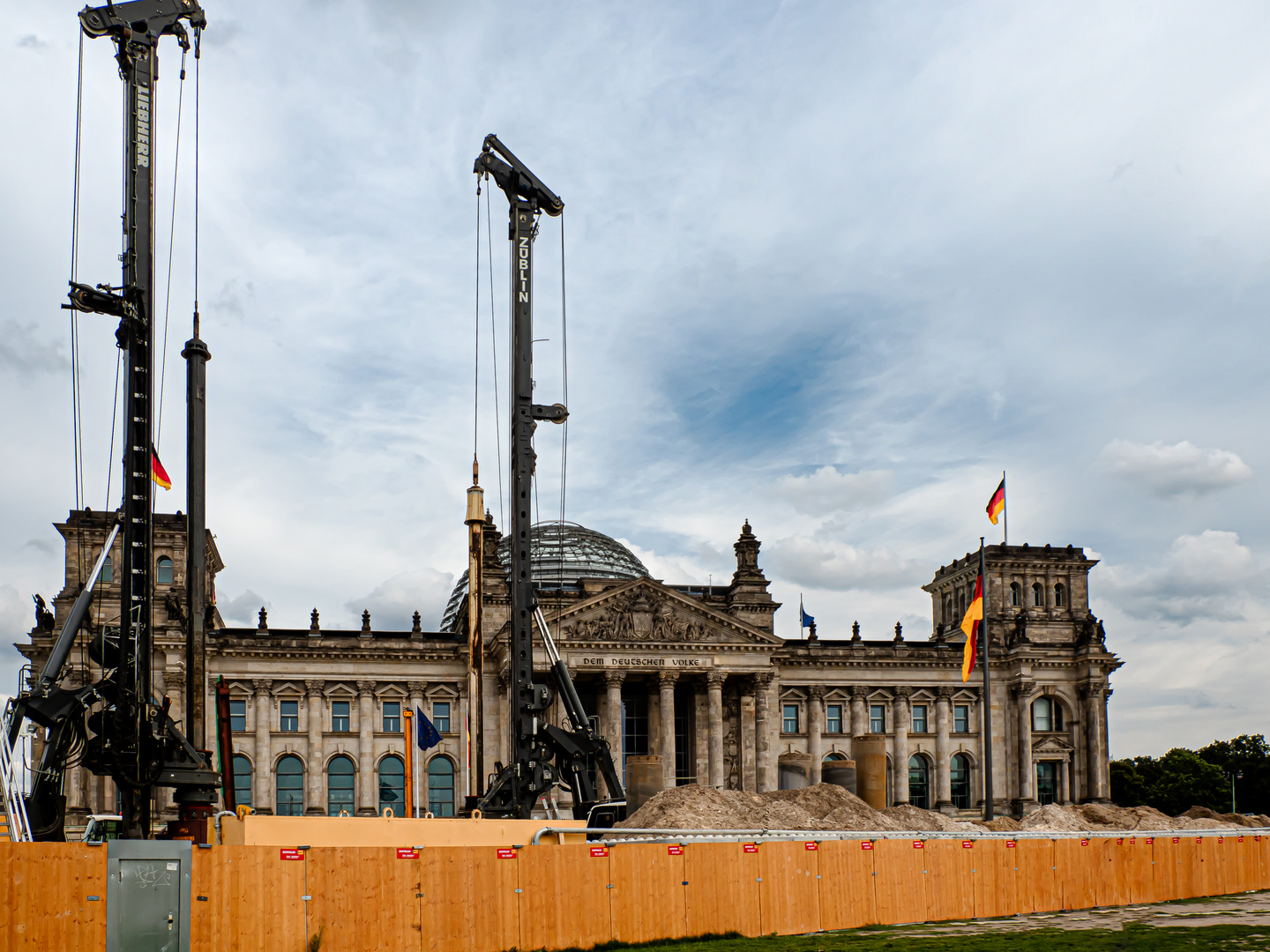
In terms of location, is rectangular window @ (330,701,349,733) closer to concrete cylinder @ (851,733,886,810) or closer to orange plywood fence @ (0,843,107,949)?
concrete cylinder @ (851,733,886,810)

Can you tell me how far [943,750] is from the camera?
85688mm

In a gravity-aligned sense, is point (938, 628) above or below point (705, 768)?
above

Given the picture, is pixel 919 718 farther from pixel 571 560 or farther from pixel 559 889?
pixel 559 889

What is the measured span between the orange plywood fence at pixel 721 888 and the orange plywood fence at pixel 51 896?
11753 millimetres

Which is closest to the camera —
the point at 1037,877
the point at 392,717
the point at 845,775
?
the point at 1037,877

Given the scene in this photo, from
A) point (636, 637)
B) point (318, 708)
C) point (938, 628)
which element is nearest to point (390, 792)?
point (318, 708)

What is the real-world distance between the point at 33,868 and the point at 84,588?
11181 millimetres

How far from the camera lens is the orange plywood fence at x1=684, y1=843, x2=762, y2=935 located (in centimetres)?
2722

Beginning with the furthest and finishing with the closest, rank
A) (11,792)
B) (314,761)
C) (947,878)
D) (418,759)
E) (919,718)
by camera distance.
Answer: (919,718) < (418,759) < (314,761) < (947,878) < (11,792)

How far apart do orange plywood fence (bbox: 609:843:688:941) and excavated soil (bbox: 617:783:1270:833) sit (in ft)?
55.7

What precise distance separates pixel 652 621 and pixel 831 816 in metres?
23.9

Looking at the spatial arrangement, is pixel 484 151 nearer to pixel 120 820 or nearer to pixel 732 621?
pixel 120 820

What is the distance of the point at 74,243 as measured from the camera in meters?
29.0

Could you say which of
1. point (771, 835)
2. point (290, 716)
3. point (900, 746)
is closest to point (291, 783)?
point (290, 716)
